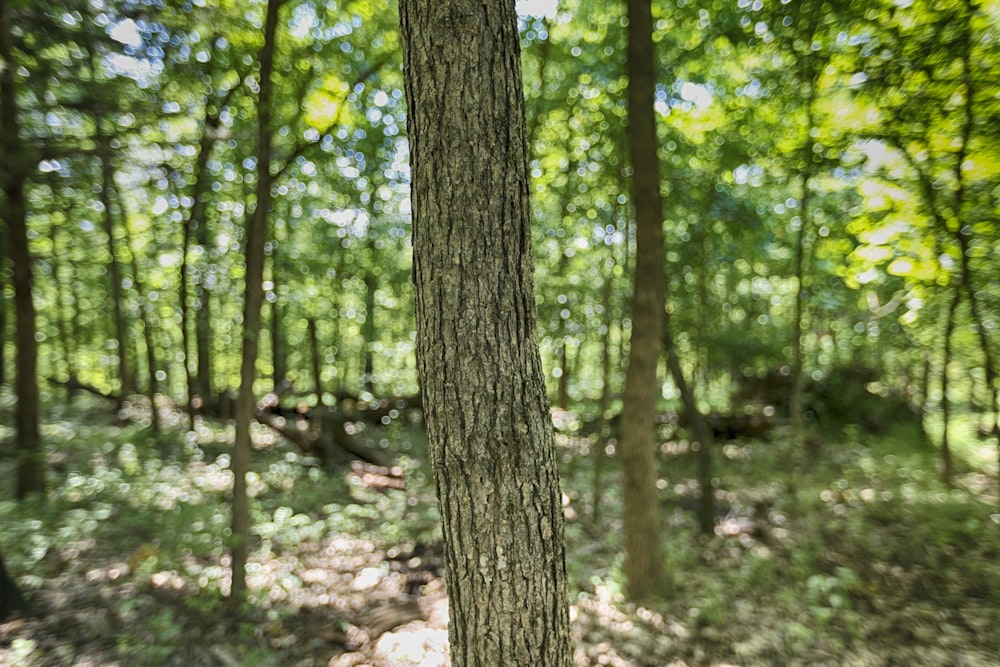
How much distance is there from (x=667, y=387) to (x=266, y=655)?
17748 mm

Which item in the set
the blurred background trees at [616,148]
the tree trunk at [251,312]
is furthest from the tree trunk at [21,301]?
the tree trunk at [251,312]

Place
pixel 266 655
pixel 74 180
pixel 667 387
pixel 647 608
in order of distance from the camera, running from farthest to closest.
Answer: pixel 667 387, pixel 74 180, pixel 647 608, pixel 266 655

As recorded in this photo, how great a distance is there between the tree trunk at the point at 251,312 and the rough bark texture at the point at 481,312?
340 cm

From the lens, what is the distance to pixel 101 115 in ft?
18.3

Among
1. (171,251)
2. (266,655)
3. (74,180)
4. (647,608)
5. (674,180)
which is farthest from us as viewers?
(171,251)

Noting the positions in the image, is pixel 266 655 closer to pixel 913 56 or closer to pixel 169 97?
pixel 169 97

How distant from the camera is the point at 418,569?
20.5 feet

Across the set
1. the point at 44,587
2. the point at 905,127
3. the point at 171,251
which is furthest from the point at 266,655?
the point at 171,251

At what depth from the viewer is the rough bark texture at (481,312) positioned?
1819mm

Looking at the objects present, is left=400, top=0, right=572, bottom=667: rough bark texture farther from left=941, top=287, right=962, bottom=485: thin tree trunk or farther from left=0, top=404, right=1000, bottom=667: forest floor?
left=941, top=287, right=962, bottom=485: thin tree trunk

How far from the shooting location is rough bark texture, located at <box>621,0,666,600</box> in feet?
16.4

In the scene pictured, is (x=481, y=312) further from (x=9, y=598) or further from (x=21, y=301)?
(x=21, y=301)

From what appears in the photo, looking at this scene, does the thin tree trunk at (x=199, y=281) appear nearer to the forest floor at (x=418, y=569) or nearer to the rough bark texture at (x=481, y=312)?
the forest floor at (x=418, y=569)

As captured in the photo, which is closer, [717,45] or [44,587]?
[44,587]
